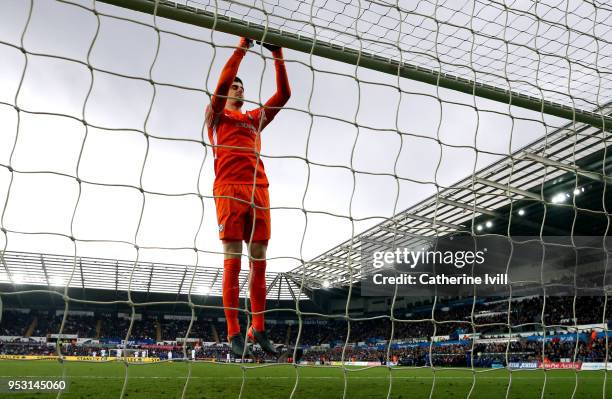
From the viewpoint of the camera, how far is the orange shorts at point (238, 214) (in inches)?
109

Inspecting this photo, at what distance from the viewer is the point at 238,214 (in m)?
2.79

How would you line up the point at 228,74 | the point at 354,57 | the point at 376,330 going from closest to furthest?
the point at 228,74 < the point at 354,57 < the point at 376,330

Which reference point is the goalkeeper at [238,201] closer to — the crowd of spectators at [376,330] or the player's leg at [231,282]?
the player's leg at [231,282]

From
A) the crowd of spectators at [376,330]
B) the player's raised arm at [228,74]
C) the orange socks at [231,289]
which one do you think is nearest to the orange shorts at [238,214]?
the orange socks at [231,289]

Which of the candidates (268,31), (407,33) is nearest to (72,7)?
(268,31)

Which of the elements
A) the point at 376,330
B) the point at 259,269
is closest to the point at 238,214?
the point at 259,269

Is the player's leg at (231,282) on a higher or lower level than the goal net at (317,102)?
lower

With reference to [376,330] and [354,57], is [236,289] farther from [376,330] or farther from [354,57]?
[376,330]

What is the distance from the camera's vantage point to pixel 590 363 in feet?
49.0

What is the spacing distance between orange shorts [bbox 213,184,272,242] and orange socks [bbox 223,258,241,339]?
0.51 feet

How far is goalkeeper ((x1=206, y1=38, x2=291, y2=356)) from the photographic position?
2.78 m

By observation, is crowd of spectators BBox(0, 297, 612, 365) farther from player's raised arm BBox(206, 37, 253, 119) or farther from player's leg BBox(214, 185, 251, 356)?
player's raised arm BBox(206, 37, 253, 119)

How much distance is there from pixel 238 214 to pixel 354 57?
1.16 meters

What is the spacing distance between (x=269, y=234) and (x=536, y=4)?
234 cm
